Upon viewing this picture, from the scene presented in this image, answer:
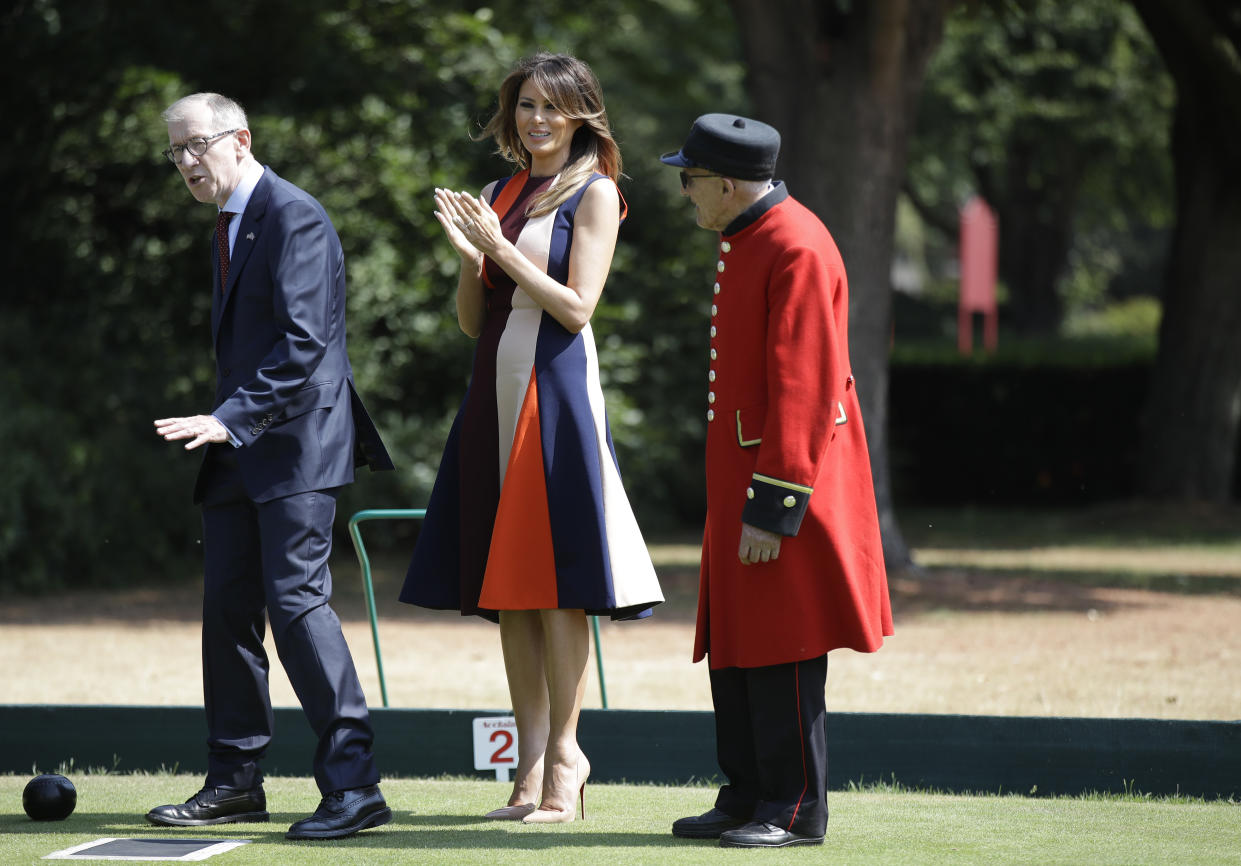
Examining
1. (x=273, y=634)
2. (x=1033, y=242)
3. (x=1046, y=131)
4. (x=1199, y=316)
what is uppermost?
(x=1046, y=131)

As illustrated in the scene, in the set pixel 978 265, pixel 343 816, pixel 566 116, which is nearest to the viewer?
pixel 343 816

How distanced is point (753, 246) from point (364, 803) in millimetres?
1846

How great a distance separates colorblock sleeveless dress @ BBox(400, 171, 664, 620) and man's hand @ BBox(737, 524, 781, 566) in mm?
382

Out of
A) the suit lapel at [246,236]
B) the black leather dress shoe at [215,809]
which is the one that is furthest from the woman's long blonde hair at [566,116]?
the black leather dress shoe at [215,809]

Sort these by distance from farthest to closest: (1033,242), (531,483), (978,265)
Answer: (1033,242), (978,265), (531,483)

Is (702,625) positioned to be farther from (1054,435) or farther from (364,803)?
(1054,435)

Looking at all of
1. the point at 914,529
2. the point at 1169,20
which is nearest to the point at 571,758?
the point at 1169,20

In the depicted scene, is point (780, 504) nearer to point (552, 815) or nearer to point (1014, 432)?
point (552, 815)

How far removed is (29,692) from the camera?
7.96 metres

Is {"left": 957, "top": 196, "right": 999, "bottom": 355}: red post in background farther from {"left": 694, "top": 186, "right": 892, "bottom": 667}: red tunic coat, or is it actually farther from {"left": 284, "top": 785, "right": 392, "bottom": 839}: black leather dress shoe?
{"left": 284, "top": 785, "right": 392, "bottom": 839}: black leather dress shoe

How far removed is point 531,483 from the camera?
455 centimetres

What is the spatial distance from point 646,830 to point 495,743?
1.13 m

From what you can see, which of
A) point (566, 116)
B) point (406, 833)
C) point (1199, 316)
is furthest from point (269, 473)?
point (1199, 316)

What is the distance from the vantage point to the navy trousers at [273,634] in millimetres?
4484
